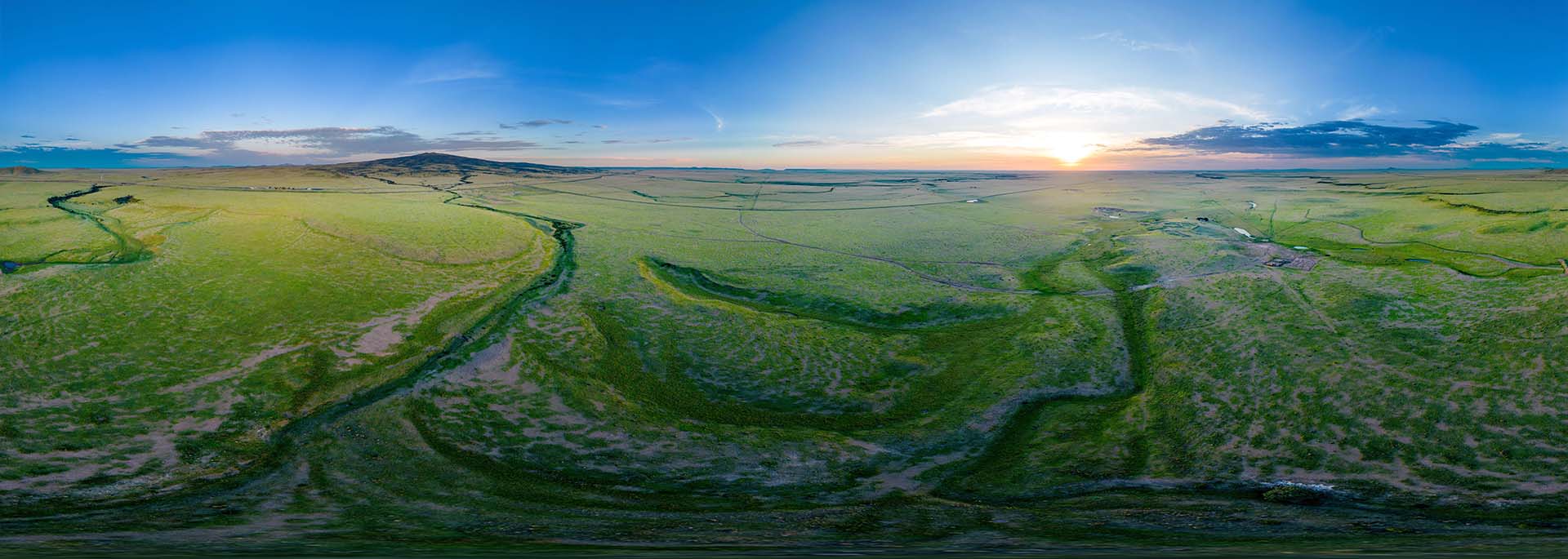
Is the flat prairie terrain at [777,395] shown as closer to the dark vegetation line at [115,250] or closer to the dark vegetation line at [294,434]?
the dark vegetation line at [294,434]

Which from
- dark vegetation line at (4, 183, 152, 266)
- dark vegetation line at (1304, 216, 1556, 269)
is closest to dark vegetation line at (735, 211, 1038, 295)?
dark vegetation line at (1304, 216, 1556, 269)

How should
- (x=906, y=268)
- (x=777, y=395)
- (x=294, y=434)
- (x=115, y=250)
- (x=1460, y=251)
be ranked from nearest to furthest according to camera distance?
(x=294, y=434) < (x=777, y=395) < (x=115, y=250) < (x=1460, y=251) < (x=906, y=268)

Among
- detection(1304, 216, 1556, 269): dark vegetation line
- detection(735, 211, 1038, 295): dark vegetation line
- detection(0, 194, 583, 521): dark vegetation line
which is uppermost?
detection(1304, 216, 1556, 269): dark vegetation line

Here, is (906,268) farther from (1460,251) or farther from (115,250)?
(115,250)

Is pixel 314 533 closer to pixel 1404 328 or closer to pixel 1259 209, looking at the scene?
pixel 1404 328

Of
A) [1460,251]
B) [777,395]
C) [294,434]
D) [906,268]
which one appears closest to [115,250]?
[294,434]

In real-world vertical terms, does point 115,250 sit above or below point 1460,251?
below

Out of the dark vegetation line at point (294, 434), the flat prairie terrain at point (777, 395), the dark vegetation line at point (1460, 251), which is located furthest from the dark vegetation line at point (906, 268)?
the dark vegetation line at point (1460, 251)

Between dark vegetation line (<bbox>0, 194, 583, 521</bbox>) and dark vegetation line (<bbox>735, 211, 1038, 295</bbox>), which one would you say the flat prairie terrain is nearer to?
dark vegetation line (<bbox>0, 194, 583, 521</bbox>)
